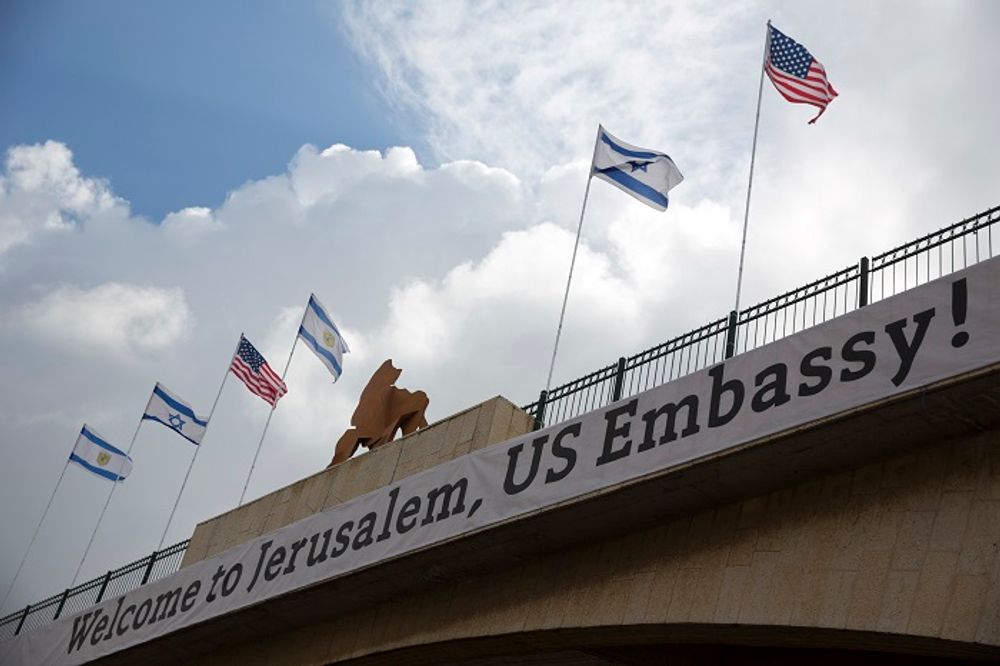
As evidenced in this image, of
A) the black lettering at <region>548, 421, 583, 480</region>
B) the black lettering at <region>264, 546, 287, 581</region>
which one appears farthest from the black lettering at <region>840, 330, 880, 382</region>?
the black lettering at <region>264, 546, 287, 581</region>

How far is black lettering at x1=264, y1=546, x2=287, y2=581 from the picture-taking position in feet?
51.6

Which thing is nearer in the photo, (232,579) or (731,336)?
(731,336)

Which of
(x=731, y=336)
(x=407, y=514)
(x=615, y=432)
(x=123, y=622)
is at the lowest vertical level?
(x=123, y=622)

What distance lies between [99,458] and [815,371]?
20.3 metres

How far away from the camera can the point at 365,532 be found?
1452cm

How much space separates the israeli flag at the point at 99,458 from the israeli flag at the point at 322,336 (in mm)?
6874

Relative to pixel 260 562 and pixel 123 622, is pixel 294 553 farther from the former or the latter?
pixel 123 622

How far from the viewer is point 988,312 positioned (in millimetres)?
9008

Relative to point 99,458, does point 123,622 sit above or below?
below

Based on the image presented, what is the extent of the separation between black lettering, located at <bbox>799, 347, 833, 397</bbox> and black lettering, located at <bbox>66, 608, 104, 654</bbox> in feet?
46.7

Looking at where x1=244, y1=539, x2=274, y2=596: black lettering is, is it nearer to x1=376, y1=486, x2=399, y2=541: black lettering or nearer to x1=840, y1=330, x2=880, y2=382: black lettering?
x1=376, y1=486, x2=399, y2=541: black lettering

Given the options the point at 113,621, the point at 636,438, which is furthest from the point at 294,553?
the point at 636,438

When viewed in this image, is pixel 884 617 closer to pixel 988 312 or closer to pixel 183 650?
pixel 988 312

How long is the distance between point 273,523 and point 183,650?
2701 mm
